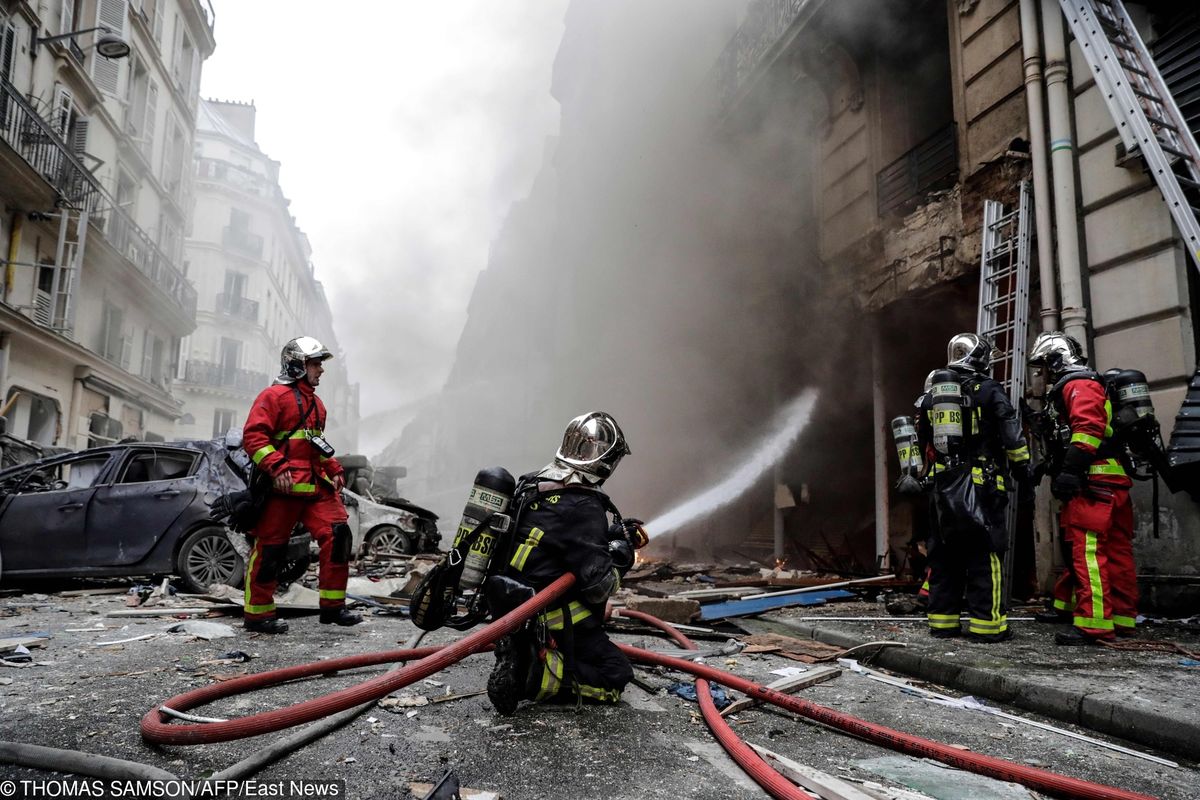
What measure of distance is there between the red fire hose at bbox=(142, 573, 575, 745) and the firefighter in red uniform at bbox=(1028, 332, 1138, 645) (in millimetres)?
3162

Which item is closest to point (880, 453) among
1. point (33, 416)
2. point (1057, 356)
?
point (1057, 356)

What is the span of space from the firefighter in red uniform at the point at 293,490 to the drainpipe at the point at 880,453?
5.89 metres

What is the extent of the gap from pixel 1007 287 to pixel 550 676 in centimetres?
557

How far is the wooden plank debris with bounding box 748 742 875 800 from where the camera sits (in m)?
1.91

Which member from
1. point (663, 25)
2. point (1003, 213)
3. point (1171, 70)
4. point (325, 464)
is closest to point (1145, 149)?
point (1171, 70)

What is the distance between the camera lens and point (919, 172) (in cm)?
789

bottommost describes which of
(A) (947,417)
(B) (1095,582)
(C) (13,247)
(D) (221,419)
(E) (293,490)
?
(B) (1095,582)

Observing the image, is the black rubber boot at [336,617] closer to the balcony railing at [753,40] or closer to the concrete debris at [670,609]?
the concrete debris at [670,609]

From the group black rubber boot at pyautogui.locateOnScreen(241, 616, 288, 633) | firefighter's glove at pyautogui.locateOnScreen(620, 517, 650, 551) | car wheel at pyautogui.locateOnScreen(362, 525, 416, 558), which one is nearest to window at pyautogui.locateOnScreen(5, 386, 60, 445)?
car wheel at pyautogui.locateOnScreen(362, 525, 416, 558)

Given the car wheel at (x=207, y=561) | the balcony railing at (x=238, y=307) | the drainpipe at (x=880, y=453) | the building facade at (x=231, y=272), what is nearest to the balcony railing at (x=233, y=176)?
the building facade at (x=231, y=272)

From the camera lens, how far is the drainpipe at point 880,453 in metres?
8.20

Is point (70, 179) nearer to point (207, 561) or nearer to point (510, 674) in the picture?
point (207, 561)

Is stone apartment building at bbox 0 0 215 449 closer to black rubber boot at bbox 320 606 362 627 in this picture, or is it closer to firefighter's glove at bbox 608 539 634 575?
black rubber boot at bbox 320 606 362 627

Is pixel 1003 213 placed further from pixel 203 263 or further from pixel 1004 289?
pixel 203 263
